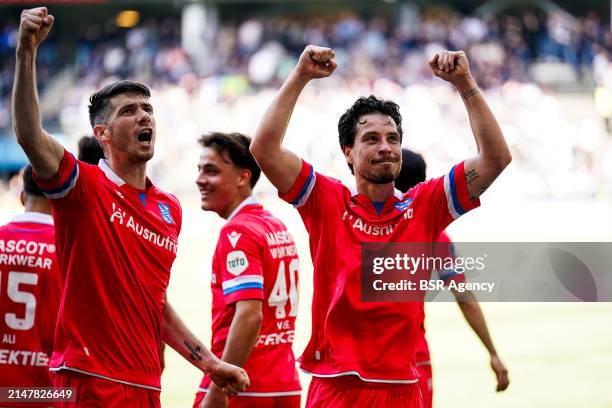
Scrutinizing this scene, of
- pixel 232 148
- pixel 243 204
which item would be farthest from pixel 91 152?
pixel 243 204

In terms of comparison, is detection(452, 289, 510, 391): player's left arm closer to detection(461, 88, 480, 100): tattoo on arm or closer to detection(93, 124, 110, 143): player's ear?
detection(461, 88, 480, 100): tattoo on arm

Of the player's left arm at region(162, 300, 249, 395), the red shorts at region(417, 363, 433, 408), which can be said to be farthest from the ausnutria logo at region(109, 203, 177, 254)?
the red shorts at region(417, 363, 433, 408)

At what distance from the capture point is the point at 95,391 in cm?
445

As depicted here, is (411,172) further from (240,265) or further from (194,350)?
(194,350)

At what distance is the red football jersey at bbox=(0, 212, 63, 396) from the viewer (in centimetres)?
561

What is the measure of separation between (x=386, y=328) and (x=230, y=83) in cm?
2853

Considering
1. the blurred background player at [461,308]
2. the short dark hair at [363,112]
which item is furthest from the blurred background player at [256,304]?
the short dark hair at [363,112]

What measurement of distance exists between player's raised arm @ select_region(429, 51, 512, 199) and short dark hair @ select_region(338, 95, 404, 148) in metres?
0.47

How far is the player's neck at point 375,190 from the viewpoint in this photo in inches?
197

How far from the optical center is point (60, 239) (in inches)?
180

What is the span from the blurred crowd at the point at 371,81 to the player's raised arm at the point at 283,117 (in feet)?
74.8

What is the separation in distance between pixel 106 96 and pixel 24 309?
1.41 metres

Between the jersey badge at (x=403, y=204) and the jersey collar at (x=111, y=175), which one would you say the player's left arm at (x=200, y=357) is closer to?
the jersey collar at (x=111, y=175)

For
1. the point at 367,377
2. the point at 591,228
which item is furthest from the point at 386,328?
the point at 591,228
